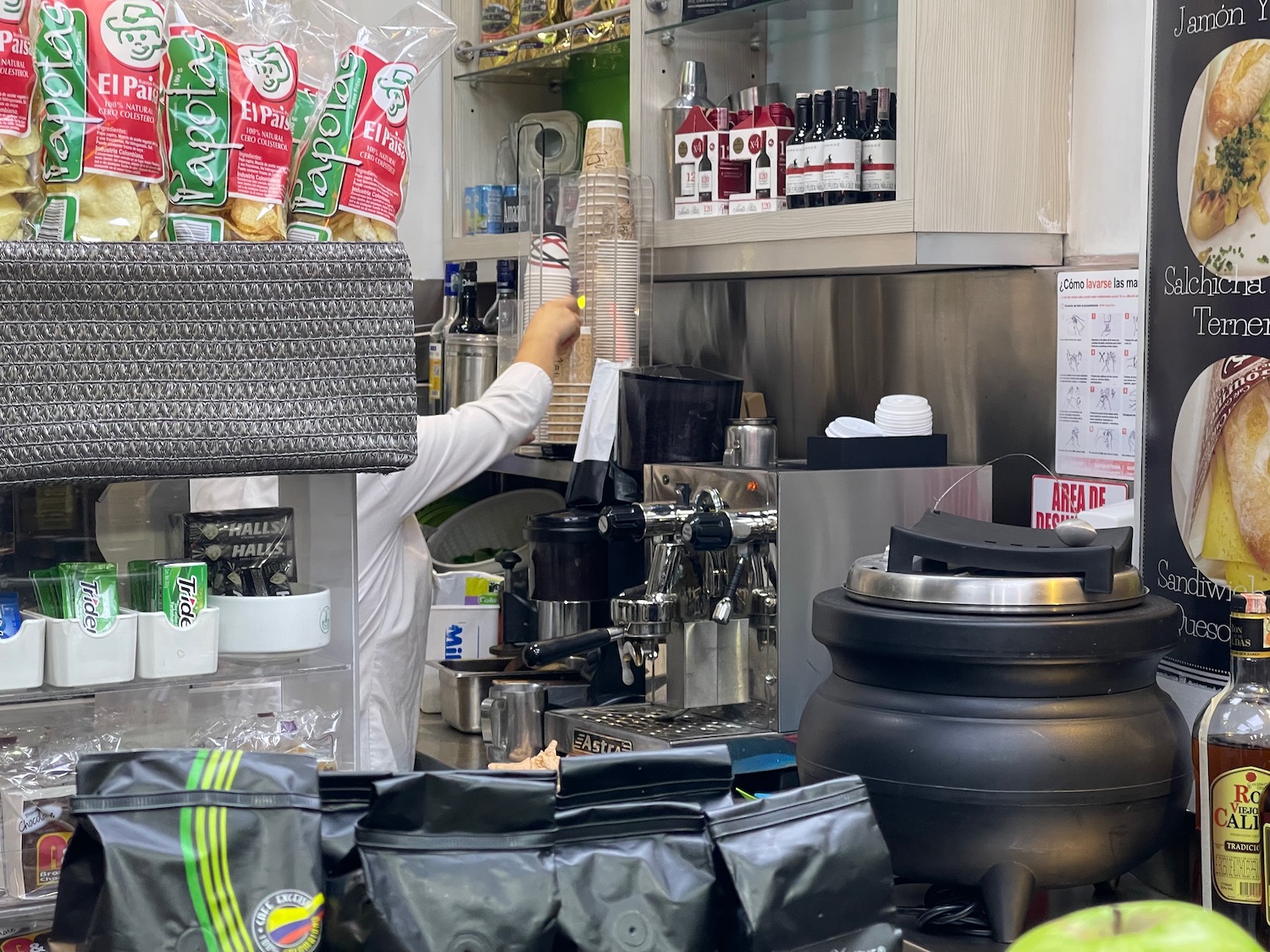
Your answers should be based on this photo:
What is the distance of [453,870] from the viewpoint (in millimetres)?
760

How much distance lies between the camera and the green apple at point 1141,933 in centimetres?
60

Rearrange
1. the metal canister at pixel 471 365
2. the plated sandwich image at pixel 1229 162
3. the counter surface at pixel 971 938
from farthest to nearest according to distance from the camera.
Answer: the metal canister at pixel 471 365 < the plated sandwich image at pixel 1229 162 < the counter surface at pixel 971 938

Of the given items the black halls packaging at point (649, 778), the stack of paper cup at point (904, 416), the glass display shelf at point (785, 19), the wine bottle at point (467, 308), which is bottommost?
the black halls packaging at point (649, 778)

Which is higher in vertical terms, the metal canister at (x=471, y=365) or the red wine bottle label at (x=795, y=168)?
the red wine bottle label at (x=795, y=168)

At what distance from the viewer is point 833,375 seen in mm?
2572

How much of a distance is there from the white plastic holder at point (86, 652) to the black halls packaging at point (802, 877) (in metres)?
0.52

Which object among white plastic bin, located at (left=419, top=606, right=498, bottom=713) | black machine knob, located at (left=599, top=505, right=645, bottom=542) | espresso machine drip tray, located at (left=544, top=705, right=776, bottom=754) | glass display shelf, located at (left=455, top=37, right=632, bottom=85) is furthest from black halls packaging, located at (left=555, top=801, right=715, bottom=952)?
glass display shelf, located at (left=455, top=37, right=632, bottom=85)

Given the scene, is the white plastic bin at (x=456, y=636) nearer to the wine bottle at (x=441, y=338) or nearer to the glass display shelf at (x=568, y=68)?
the wine bottle at (x=441, y=338)

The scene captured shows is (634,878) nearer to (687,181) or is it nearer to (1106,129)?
(1106,129)

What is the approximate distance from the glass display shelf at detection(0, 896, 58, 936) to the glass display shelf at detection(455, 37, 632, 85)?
1.99 meters

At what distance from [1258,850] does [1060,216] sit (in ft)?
3.72

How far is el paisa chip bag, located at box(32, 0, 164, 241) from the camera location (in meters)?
1.01

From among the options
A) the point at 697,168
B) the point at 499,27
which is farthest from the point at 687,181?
the point at 499,27

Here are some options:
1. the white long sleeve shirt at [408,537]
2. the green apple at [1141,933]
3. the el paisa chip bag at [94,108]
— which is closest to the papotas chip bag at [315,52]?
the el paisa chip bag at [94,108]
